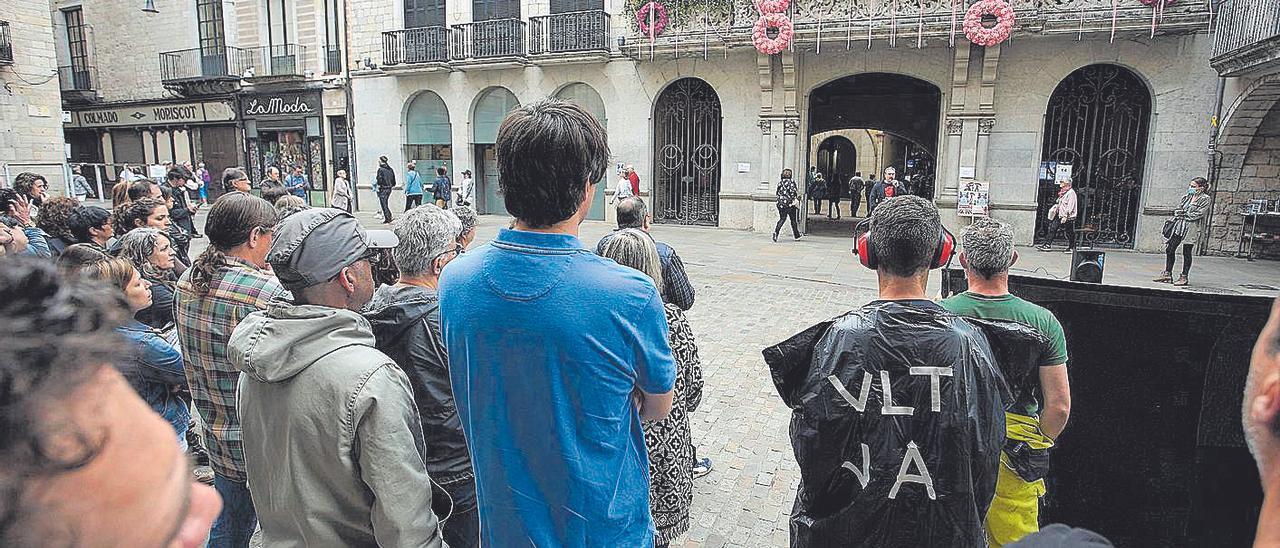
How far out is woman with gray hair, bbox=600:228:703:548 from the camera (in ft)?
9.32

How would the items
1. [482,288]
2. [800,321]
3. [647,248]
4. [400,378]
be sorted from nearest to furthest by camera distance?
1. [482,288]
2. [400,378]
3. [647,248]
4. [800,321]

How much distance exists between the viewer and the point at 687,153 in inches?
731

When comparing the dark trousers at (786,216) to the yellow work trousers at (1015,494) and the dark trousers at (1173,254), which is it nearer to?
the dark trousers at (1173,254)

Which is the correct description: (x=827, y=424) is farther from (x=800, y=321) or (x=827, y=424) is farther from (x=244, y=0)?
(x=244, y=0)

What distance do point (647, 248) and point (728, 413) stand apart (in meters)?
2.99

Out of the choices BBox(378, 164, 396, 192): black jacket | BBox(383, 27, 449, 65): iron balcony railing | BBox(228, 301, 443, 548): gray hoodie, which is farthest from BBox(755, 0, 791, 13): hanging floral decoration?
BBox(228, 301, 443, 548): gray hoodie

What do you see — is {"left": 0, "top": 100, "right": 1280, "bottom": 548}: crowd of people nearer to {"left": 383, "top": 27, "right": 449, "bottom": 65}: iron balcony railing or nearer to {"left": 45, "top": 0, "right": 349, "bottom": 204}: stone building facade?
{"left": 383, "top": 27, "right": 449, "bottom": 65}: iron balcony railing

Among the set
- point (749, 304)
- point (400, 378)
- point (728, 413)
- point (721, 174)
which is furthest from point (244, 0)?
point (400, 378)

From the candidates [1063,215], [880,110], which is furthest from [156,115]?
[1063,215]

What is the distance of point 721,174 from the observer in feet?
59.3

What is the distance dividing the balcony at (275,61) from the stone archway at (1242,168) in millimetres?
24471

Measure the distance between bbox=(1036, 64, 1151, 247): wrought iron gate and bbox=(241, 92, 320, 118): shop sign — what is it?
21386mm

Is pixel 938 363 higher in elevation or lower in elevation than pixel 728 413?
higher

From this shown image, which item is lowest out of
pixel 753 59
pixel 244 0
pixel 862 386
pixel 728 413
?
pixel 728 413
